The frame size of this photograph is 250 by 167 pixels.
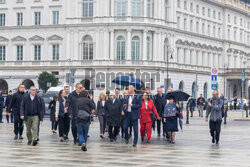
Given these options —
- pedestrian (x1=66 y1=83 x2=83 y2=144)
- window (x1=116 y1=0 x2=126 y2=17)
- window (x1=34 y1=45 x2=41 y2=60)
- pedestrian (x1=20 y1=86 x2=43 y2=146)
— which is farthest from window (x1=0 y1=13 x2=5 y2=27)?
pedestrian (x1=20 y1=86 x2=43 y2=146)

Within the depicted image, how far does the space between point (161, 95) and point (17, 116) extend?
623 cm

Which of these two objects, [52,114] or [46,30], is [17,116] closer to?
[52,114]

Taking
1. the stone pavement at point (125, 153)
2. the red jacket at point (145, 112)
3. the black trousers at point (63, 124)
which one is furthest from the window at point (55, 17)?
the red jacket at point (145, 112)

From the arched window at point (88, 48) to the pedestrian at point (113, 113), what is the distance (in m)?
49.6

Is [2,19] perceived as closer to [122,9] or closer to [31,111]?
[122,9]

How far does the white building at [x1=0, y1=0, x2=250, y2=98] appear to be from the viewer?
73.9m

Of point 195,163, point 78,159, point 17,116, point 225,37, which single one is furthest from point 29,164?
point 225,37

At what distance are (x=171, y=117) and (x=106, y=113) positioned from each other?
112 inches

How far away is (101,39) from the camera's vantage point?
74.3m

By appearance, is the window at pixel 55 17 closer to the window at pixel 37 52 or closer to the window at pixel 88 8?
the window at pixel 37 52

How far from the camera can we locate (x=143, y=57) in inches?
2921

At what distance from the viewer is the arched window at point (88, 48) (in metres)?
74.9

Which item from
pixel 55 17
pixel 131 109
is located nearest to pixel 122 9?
pixel 55 17

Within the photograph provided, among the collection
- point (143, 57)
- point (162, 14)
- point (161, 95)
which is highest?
point (162, 14)
